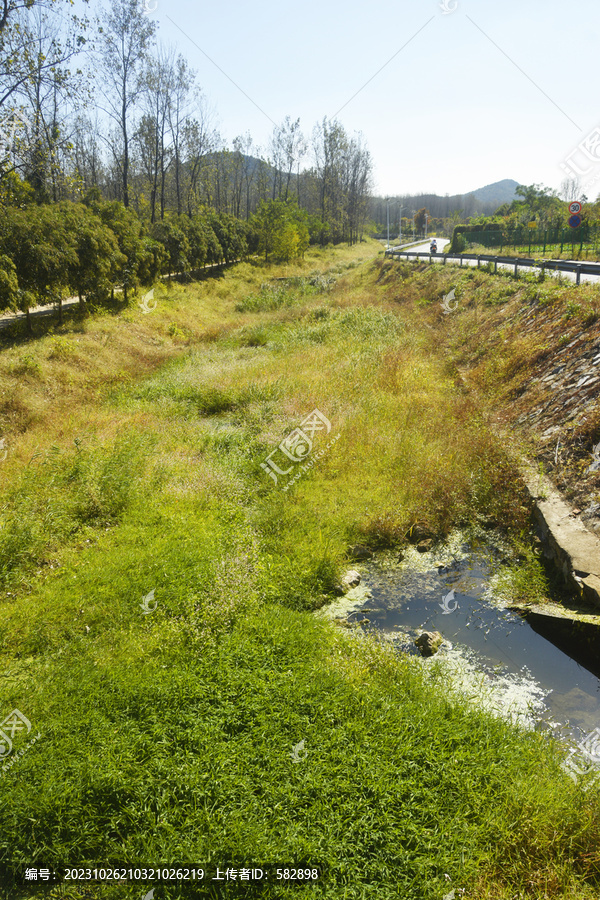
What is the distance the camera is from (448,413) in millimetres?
11547

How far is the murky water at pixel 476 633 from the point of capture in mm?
5000

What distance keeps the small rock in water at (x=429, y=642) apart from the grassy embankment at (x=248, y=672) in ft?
1.47

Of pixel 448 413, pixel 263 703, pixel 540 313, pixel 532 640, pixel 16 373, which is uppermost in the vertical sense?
pixel 540 313

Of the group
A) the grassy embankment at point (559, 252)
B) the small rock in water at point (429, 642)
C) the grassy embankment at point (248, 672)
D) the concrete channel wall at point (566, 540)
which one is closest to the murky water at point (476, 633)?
the small rock in water at point (429, 642)

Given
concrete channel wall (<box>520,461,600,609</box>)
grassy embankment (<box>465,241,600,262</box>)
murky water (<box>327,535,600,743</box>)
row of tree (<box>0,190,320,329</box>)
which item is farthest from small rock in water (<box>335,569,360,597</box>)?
grassy embankment (<box>465,241,600,262</box>)

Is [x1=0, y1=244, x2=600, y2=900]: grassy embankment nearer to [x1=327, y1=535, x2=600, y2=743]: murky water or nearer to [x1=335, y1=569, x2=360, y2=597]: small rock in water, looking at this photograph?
[x1=335, y1=569, x2=360, y2=597]: small rock in water

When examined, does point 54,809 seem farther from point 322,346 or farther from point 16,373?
point 322,346

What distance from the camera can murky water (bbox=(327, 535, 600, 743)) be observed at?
16.4 ft

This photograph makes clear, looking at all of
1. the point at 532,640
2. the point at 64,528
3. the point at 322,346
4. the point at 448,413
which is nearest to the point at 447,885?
the point at 532,640

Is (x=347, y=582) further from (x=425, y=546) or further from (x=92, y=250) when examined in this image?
(x=92, y=250)

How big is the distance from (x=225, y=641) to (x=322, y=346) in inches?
522

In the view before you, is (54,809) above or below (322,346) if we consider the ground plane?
below

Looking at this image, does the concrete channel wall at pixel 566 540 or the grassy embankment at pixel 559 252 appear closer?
the concrete channel wall at pixel 566 540

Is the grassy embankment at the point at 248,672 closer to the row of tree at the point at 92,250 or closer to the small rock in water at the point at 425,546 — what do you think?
the small rock in water at the point at 425,546
